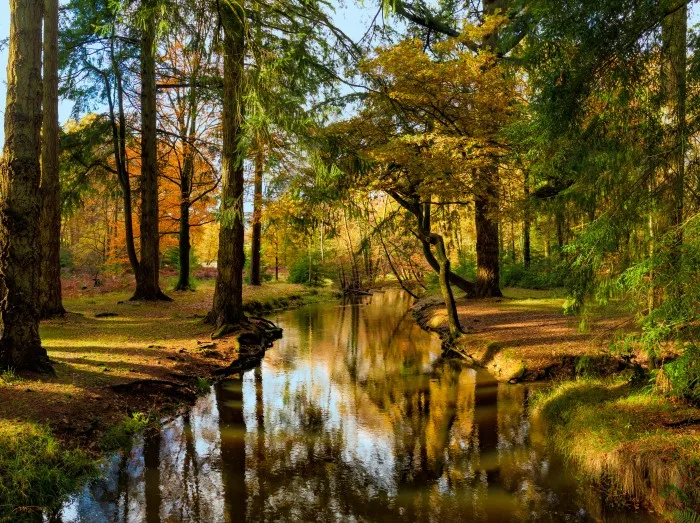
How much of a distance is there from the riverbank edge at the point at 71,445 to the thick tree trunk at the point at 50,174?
16.8ft

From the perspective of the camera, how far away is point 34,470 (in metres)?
4.54

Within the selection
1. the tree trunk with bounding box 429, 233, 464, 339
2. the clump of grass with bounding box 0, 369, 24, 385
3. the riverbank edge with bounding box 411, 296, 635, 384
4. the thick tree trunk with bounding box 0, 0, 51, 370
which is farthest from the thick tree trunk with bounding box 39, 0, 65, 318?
the riverbank edge with bounding box 411, 296, 635, 384

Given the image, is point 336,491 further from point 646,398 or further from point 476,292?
point 476,292

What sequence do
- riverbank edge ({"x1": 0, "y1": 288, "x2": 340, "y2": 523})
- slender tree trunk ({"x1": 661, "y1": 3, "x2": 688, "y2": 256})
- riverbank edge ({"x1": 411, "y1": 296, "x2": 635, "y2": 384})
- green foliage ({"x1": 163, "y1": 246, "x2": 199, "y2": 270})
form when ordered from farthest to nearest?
green foliage ({"x1": 163, "y1": 246, "x2": 199, "y2": 270})
riverbank edge ({"x1": 411, "y1": 296, "x2": 635, "y2": 384})
slender tree trunk ({"x1": 661, "y1": 3, "x2": 688, "y2": 256})
riverbank edge ({"x1": 0, "y1": 288, "x2": 340, "y2": 523})

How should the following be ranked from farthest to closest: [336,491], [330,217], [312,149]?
1. [330,217]
2. [312,149]
3. [336,491]

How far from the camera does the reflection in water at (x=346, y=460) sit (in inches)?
183

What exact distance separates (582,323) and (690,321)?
131 centimetres

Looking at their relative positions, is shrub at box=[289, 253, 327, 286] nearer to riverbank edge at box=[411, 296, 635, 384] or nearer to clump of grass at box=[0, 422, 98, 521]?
riverbank edge at box=[411, 296, 635, 384]

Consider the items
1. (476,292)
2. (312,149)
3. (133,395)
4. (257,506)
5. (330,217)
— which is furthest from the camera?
(476,292)

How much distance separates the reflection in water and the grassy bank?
11.6 inches

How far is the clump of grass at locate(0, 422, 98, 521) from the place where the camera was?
167 inches

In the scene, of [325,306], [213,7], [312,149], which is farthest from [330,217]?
[325,306]

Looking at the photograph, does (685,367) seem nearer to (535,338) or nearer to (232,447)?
(232,447)

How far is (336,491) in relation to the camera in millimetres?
5066
